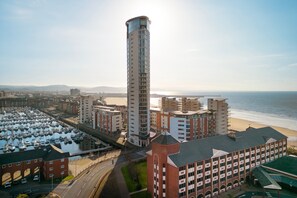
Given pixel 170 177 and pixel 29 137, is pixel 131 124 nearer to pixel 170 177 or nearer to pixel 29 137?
pixel 170 177

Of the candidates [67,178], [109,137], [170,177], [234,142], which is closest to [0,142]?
[109,137]

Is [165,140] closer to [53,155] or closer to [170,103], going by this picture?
[53,155]

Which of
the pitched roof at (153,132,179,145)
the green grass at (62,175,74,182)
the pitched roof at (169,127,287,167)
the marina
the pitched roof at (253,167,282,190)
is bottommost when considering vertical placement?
the marina

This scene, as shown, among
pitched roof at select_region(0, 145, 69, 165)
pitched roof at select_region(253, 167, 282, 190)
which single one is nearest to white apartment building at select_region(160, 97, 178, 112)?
pitched roof at select_region(0, 145, 69, 165)

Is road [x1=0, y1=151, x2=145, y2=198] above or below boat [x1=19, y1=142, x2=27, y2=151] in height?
above

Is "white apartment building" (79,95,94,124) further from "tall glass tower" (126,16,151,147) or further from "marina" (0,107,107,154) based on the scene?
"tall glass tower" (126,16,151,147)

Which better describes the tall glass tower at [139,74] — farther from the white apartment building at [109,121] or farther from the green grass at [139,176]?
the green grass at [139,176]

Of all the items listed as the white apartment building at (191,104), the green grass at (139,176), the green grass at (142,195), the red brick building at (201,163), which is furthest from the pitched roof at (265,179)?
the white apartment building at (191,104)

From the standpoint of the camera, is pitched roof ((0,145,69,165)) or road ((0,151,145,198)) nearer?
road ((0,151,145,198))
